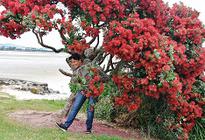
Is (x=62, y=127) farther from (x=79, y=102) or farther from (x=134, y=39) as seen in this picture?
(x=134, y=39)

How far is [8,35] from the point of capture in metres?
12.1

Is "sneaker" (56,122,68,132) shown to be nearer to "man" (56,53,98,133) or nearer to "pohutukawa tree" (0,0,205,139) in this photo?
"man" (56,53,98,133)

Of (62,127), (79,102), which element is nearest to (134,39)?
(79,102)

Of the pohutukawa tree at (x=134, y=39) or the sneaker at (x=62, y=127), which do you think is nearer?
the pohutukawa tree at (x=134, y=39)

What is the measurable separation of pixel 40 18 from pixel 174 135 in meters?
5.12

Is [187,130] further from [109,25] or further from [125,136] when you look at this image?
[109,25]

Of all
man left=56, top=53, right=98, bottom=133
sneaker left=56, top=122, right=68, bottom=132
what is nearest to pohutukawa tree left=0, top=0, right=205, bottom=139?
man left=56, top=53, right=98, bottom=133

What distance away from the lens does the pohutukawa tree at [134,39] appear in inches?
428

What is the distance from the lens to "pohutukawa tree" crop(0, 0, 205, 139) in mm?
10867

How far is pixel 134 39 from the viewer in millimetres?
10977

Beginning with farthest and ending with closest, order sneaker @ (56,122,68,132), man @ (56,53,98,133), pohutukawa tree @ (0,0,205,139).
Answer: sneaker @ (56,122,68,132) < man @ (56,53,98,133) < pohutukawa tree @ (0,0,205,139)

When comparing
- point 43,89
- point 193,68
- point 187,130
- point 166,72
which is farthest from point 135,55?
point 43,89

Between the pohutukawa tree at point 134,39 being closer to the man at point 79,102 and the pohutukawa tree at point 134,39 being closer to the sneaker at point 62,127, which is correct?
the man at point 79,102

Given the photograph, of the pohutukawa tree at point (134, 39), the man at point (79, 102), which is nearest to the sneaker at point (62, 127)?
the man at point (79, 102)
